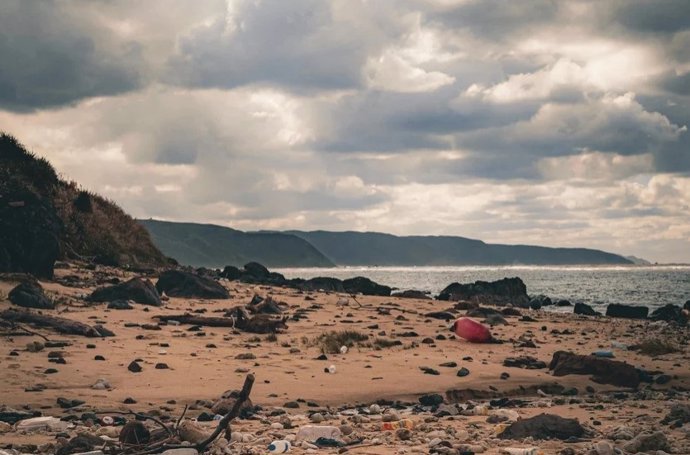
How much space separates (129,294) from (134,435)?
41.2 ft

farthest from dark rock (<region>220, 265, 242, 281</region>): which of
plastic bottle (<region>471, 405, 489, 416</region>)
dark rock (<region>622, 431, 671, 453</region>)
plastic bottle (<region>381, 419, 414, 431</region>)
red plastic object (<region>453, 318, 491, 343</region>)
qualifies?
dark rock (<region>622, 431, 671, 453</region>)

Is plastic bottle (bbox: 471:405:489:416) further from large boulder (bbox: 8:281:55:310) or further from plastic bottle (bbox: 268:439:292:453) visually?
large boulder (bbox: 8:281:55:310)

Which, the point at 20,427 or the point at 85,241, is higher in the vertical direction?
the point at 85,241

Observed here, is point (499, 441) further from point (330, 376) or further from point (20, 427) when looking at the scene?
point (20, 427)

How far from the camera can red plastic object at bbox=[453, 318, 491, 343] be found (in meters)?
15.4

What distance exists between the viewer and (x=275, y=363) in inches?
464

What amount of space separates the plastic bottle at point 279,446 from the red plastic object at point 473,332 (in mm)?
9373

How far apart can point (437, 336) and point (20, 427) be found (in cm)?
1025

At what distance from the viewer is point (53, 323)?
12.7 metres

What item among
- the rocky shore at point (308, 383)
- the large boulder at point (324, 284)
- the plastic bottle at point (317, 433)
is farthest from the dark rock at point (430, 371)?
the large boulder at point (324, 284)

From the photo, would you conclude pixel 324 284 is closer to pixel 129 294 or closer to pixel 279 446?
pixel 129 294

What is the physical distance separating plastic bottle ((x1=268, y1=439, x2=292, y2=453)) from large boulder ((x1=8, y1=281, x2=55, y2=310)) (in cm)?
1011

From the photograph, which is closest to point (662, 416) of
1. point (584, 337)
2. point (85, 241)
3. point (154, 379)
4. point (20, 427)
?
point (154, 379)

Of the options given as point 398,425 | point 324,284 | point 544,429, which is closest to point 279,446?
point 398,425
